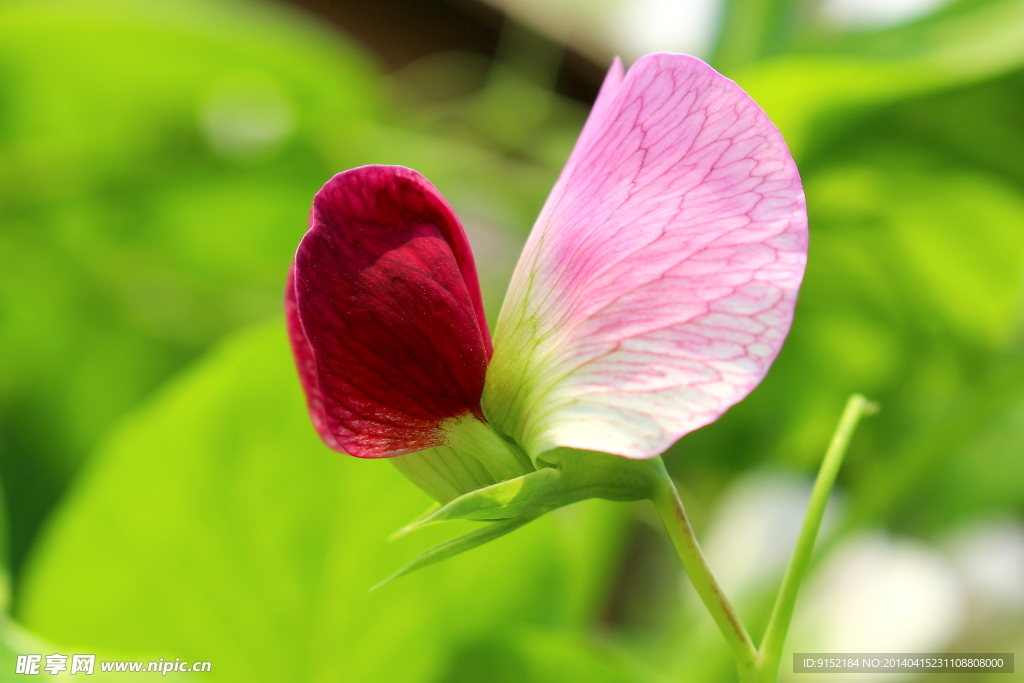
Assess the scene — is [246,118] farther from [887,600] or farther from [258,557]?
[887,600]

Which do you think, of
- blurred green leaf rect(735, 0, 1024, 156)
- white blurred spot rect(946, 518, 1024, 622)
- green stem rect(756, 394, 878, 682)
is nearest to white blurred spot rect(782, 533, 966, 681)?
white blurred spot rect(946, 518, 1024, 622)

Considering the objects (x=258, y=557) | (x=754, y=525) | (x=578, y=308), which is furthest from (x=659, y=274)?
(x=754, y=525)

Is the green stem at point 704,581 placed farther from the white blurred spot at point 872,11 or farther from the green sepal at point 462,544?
the white blurred spot at point 872,11

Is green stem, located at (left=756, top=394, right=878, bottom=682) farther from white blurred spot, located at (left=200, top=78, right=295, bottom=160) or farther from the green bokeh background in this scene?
white blurred spot, located at (left=200, top=78, right=295, bottom=160)

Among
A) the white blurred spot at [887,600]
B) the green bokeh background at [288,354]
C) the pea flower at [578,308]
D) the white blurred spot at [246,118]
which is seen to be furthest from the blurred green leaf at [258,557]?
the white blurred spot at [887,600]

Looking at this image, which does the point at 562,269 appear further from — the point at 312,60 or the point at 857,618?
the point at 857,618

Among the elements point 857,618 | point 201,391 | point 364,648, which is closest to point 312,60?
point 201,391
